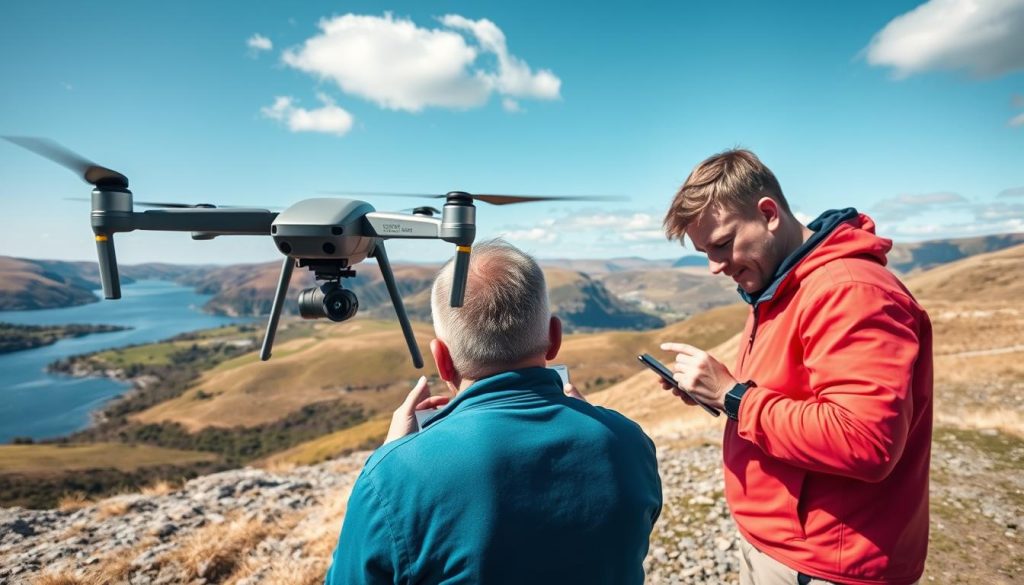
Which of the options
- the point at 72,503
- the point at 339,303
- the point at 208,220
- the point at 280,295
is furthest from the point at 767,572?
the point at 72,503

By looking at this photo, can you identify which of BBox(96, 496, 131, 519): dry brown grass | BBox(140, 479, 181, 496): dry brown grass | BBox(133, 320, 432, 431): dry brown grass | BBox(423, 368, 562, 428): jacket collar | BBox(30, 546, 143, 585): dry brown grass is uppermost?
BBox(423, 368, 562, 428): jacket collar

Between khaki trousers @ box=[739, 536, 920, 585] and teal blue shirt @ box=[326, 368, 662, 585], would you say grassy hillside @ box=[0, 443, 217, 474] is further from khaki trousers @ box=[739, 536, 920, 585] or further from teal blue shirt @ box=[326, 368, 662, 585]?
khaki trousers @ box=[739, 536, 920, 585]

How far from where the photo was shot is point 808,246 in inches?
118

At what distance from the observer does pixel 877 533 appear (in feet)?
8.95

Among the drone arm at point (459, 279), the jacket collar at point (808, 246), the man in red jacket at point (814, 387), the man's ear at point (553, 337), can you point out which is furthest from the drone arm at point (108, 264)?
the jacket collar at point (808, 246)

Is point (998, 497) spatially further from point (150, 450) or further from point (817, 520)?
point (150, 450)

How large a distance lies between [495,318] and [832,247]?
79.6 inches

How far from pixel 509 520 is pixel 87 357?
835ft

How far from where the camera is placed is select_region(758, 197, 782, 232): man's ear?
321cm

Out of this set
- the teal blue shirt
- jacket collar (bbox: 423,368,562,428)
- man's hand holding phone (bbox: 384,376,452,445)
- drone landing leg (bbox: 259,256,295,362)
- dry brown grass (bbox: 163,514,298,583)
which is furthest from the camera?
dry brown grass (bbox: 163,514,298,583)

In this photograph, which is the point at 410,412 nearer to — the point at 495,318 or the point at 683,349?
the point at 495,318

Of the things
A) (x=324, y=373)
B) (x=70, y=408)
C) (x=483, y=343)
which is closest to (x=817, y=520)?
(x=483, y=343)

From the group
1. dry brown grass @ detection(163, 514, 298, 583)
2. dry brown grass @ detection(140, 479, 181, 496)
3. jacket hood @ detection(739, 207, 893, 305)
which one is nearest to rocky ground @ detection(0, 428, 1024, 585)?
dry brown grass @ detection(163, 514, 298, 583)

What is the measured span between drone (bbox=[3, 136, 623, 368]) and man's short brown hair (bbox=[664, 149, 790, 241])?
0.75 metres
